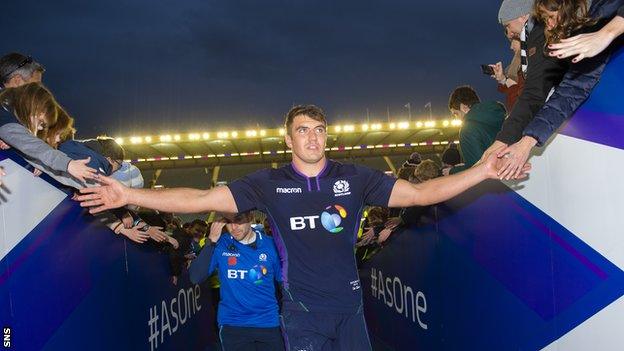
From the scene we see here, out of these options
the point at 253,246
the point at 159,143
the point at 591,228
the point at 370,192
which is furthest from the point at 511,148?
the point at 159,143

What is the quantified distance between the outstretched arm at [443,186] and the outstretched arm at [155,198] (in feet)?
3.38

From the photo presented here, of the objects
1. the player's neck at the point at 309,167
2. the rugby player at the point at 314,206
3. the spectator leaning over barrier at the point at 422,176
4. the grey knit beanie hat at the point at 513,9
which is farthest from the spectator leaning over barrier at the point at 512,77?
the player's neck at the point at 309,167

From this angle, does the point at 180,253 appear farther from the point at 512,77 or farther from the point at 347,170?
the point at 512,77

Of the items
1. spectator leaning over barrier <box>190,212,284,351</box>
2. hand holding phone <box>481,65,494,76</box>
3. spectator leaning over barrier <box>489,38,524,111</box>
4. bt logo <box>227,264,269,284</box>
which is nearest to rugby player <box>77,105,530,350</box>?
spectator leaning over barrier <box>190,212,284,351</box>

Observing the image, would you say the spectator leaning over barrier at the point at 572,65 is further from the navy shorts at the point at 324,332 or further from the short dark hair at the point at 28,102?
the short dark hair at the point at 28,102

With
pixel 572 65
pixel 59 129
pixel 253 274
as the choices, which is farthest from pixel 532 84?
pixel 59 129

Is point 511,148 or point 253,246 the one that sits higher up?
point 511,148

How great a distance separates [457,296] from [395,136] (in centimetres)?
2378

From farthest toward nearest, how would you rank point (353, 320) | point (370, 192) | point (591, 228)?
point (370, 192), point (353, 320), point (591, 228)

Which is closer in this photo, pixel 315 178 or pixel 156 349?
pixel 315 178

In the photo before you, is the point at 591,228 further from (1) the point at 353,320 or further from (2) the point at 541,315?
(1) the point at 353,320

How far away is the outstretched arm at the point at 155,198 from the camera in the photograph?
3053mm

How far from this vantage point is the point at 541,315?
2.81 meters

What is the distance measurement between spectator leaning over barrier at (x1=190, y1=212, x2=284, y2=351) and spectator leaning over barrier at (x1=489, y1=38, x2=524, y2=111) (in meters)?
2.32
